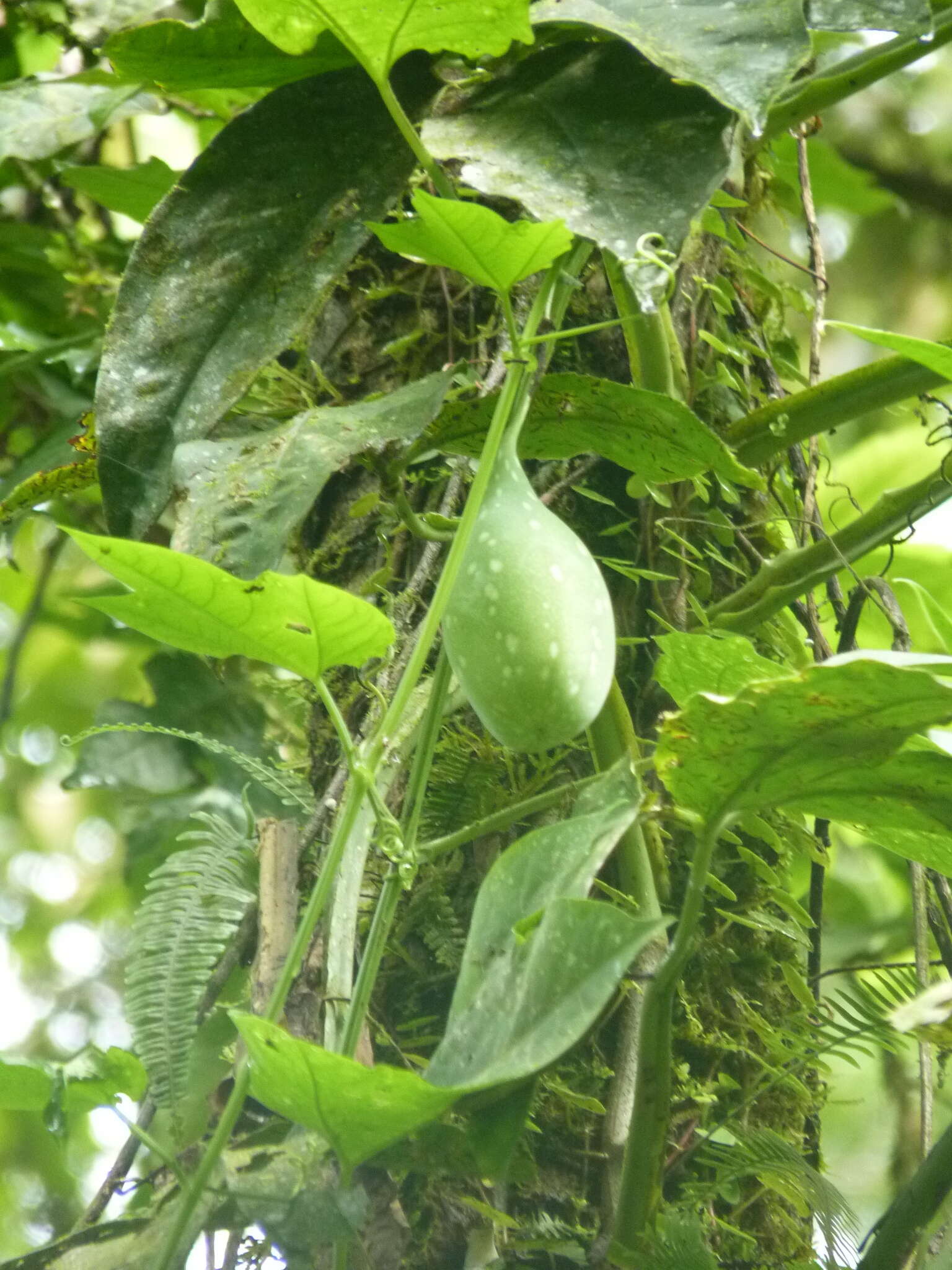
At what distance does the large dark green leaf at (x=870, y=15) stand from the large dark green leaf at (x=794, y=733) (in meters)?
0.29

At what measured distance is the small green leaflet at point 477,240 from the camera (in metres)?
0.46

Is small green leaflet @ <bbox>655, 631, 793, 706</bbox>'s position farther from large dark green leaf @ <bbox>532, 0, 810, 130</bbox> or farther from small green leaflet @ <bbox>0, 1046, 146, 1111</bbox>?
small green leaflet @ <bbox>0, 1046, 146, 1111</bbox>

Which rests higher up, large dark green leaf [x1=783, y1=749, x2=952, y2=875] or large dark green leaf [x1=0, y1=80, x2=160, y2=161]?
large dark green leaf [x1=0, y1=80, x2=160, y2=161]

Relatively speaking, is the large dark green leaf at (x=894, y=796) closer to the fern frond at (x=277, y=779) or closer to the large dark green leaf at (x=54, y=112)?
the fern frond at (x=277, y=779)

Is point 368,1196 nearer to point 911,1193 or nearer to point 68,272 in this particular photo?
point 911,1193

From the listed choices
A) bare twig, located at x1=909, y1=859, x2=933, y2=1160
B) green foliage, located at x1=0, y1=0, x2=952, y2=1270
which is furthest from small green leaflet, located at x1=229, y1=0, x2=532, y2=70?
bare twig, located at x1=909, y1=859, x2=933, y2=1160

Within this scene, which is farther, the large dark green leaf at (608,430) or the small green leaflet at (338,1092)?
the large dark green leaf at (608,430)

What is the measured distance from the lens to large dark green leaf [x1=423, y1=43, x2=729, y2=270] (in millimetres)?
471

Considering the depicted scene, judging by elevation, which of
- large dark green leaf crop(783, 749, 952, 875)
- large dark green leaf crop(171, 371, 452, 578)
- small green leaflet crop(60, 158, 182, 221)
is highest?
large dark green leaf crop(171, 371, 452, 578)

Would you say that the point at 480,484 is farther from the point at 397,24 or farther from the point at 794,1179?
the point at 794,1179

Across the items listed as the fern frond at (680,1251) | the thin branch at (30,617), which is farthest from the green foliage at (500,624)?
the thin branch at (30,617)

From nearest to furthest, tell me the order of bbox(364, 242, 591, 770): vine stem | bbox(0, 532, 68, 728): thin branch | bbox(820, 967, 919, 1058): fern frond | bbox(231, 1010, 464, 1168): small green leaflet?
bbox(231, 1010, 464, 1168): small green leaflet, bbox(364, 242, 591, 770): vine stem, bbox(820, 967, 919, 1058): fern frond, bbox(0, 532, 68, 728): thin branch

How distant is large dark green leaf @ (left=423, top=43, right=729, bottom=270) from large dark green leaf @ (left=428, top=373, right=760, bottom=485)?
11cm

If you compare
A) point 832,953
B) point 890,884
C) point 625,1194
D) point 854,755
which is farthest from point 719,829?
point 890,884
